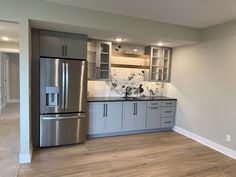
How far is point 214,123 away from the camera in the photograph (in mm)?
3783

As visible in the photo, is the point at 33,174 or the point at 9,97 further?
the point at 9,97

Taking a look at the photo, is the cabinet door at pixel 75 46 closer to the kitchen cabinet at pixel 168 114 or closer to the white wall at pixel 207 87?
the kitchen cabinet at pixel 168 114

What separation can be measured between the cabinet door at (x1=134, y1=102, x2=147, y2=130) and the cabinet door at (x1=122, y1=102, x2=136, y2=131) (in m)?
0.11

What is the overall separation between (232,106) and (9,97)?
9.14 m

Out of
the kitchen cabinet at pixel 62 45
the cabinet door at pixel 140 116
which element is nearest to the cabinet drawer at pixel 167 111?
the cabinet door at pixel 140 116

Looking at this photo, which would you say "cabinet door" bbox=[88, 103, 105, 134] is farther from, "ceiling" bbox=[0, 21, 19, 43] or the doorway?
"ceiling" bbox=[0, 21, 19, 43]

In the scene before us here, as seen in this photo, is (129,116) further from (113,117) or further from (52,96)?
(52,96)

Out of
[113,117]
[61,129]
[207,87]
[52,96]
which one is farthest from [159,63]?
[61,129]

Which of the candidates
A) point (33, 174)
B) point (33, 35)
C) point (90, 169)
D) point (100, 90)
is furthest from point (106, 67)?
point (33, 174)

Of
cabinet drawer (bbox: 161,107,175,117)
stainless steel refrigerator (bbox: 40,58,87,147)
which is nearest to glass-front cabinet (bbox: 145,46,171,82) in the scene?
cabinet drawer (bbox: 161,107,175,117)

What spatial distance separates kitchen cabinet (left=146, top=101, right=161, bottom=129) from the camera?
4.56 meters

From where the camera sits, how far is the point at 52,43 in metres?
3.45

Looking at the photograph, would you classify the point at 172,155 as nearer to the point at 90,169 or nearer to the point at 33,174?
the point at 90,169

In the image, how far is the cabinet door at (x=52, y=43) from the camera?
3.40 meters
